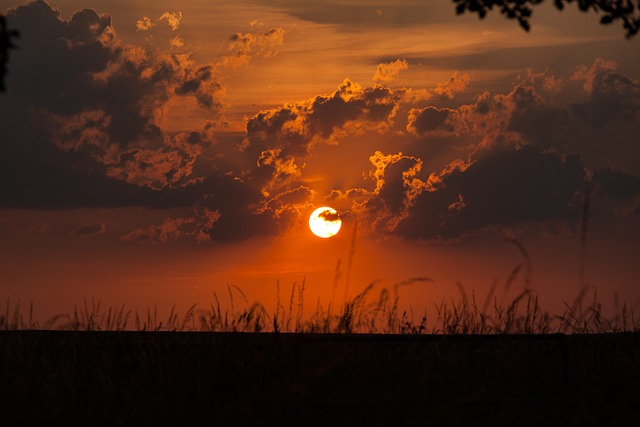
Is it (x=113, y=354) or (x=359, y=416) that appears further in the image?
(x=113, y=354)

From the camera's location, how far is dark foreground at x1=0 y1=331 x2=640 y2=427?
6719mm

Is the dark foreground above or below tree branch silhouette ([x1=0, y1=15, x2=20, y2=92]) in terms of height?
below

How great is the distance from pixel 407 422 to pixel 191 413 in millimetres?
1875

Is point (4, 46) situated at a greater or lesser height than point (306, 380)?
greater

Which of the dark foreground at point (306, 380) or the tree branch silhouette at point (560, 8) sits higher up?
the tree branch silhouette at point (560, 8)

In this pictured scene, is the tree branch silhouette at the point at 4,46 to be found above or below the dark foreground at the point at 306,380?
above

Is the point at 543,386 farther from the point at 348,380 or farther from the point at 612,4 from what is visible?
the point at 612,4

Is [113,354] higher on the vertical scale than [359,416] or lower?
higher

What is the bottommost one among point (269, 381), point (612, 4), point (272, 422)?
point (272, 422)

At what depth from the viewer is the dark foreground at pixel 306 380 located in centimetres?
672

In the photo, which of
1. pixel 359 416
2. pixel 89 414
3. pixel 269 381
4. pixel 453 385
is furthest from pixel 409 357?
pixel 89 414

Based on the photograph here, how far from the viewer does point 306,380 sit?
24.7ft

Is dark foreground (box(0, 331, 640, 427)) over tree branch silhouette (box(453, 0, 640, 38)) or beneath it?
beneath

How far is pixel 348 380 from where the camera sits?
8.09 metres
